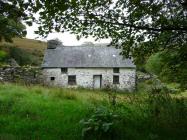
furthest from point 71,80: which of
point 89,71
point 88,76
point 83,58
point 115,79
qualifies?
point 115,79

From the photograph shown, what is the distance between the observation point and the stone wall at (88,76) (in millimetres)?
41844

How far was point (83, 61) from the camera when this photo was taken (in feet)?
139

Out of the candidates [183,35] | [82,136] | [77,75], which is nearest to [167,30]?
[183,35]

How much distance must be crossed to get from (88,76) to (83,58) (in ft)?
8.24

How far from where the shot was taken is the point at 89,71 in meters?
41.9

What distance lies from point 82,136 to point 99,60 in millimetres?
35487

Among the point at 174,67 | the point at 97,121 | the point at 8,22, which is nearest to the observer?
the point at 8,22

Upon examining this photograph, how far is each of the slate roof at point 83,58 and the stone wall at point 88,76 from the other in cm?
59

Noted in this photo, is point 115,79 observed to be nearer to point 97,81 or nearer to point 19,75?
point 97,81

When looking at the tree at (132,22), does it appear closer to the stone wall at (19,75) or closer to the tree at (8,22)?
the tree at (8,22)

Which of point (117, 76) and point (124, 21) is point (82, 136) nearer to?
point (124, 21)

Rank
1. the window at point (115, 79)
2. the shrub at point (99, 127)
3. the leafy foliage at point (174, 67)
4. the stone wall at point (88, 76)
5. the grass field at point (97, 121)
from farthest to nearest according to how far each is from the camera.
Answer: the window at point (115, 79), the stone wall at point (88, 76), the leafy foliage at point (174, 67), the grass field at point (97, 121), the shrub at point (99, 127)

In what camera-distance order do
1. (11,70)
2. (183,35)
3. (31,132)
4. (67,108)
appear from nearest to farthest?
(31,132)
(183,35)
(67,108)
(11,70)

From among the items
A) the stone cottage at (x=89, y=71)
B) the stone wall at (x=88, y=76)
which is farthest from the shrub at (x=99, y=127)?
the stone wall at (x=88, y=76)
